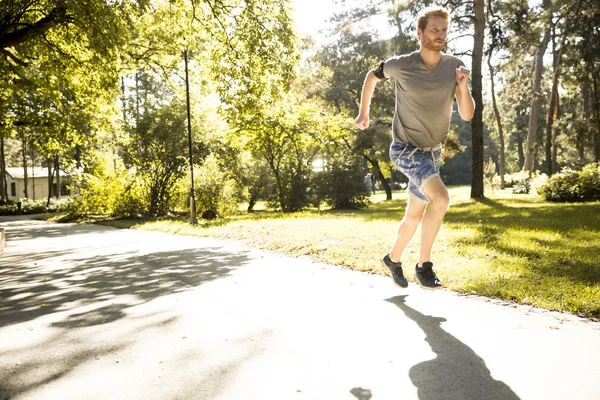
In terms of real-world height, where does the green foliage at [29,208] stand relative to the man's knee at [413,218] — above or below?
below

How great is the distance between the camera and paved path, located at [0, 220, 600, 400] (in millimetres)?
2486

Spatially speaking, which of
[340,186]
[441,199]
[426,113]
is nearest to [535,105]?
[340,186]

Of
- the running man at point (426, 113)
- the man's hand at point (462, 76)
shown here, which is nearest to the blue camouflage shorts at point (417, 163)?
the running man at point (426, 113)

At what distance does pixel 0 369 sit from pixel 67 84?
→ 51.3 feet

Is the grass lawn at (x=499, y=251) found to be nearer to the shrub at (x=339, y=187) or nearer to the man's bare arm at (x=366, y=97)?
the man's bare arm at (x=366, y=97)

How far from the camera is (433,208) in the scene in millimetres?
3883

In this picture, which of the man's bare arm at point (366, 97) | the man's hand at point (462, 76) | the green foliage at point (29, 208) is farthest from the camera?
the green foliage at point (29, 208)

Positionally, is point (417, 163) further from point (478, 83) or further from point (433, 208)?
point (478, 83)

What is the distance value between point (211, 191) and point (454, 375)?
1696 centimetres

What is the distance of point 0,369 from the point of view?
9.53 feet

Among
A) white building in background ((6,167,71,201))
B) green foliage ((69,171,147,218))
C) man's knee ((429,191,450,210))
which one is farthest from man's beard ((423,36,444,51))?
white building in background ((6,167,71,201))

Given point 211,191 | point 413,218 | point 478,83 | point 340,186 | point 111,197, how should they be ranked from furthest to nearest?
point 340,186, point 111,197, point 211,191, point 478,83, point 413,218

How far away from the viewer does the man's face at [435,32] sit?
379cm

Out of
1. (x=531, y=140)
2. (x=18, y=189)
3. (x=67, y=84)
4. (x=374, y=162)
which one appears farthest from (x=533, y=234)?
(x=18, y=189)
